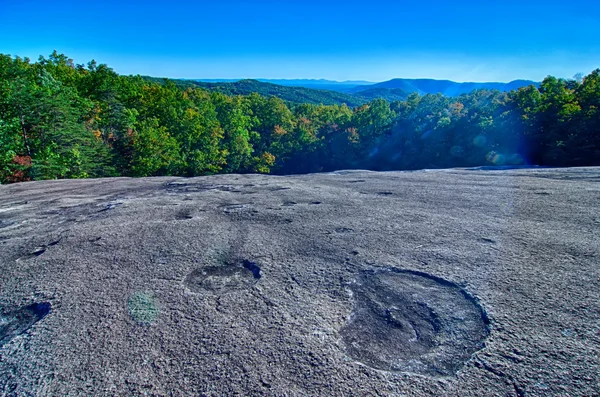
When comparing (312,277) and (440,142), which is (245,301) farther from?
(440,142)

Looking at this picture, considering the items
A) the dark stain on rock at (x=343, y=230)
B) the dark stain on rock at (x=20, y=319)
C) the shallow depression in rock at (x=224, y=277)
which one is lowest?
the dark stain on rock at (x=20, y=319)

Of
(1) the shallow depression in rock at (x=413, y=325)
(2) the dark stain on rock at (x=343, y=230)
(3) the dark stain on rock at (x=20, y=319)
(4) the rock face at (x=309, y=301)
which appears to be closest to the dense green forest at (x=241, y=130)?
(4) the rock face at (x=309, y=301)

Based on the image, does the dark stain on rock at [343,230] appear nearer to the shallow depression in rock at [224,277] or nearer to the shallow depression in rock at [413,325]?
the shallow depression in rock at [413,325]

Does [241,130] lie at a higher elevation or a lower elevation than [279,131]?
higher

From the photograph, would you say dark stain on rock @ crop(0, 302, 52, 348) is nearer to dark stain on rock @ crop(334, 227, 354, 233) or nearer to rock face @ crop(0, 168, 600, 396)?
rock face @ crop(0, 168, 600, 396)

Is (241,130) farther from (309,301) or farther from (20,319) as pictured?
(309,301)

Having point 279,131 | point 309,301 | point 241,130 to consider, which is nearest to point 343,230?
point 309,301

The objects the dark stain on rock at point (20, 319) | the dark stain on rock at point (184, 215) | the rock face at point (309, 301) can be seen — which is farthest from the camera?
the dark stain on rock at point (184, 215)
